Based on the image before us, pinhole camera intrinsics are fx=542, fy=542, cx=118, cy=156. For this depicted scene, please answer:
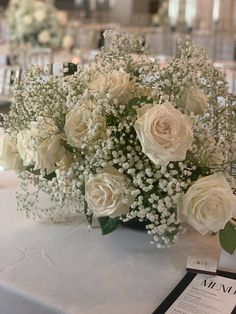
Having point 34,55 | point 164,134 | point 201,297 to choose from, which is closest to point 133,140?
point 164,134

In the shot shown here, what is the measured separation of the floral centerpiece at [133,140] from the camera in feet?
3.26

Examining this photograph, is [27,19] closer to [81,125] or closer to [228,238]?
[81,125]

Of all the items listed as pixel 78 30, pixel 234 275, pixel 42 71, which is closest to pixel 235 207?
pixel 234 275

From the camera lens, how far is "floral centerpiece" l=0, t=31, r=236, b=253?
992 mm

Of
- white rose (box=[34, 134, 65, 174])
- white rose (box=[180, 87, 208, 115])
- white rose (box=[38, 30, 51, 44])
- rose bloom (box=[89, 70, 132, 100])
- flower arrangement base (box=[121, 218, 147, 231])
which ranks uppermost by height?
white rose (box=[38, 30, 51, 44])

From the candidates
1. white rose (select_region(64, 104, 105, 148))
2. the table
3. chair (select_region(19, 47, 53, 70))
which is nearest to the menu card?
the table

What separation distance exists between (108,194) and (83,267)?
0.15 meters

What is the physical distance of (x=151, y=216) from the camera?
101 centimetres

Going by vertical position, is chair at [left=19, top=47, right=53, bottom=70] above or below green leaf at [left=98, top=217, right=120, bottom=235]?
above

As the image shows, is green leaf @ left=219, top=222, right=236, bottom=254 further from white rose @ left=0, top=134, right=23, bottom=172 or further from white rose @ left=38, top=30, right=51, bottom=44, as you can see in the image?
white rose @ left=38, top=30, right=51, bottom=44

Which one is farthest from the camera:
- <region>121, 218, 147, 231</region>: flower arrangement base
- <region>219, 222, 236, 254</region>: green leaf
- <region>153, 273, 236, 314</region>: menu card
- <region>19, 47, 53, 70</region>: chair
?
<region>19, 47, 53, 70</region>: chair

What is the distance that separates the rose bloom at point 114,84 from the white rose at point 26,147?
17 centimetres

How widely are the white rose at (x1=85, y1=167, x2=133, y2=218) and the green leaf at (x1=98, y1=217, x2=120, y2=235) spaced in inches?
2.0

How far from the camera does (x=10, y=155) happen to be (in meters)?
1.21
